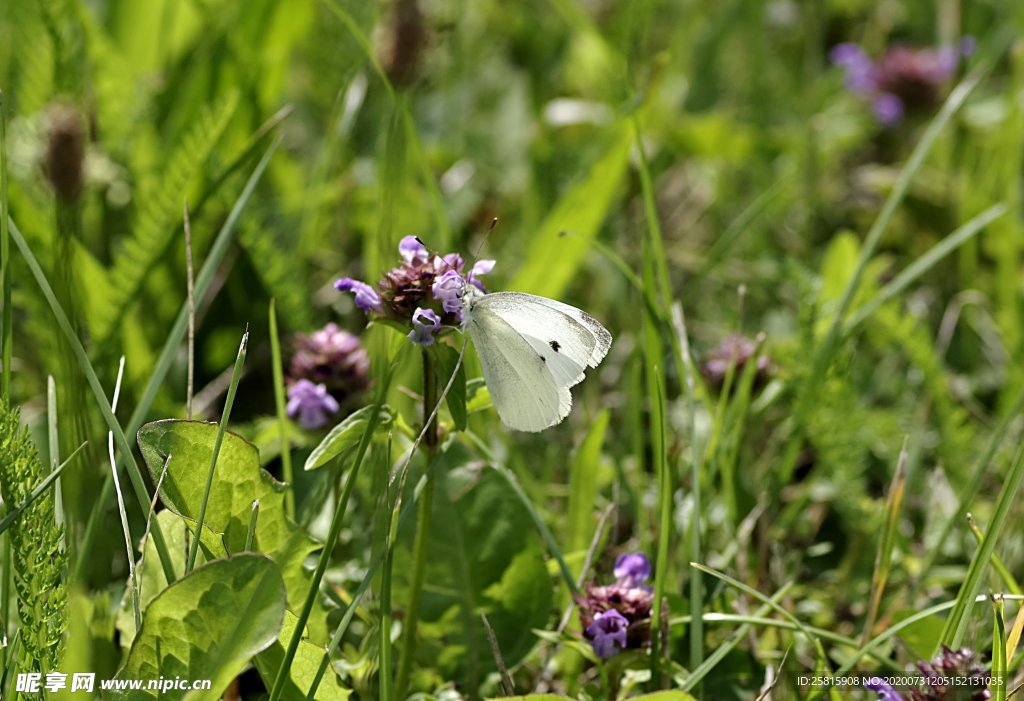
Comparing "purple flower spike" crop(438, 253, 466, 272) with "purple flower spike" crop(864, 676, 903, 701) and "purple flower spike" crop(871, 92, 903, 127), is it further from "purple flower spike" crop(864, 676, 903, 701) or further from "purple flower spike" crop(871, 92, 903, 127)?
"purple flower spike" crop(871, 92, 903, 127)

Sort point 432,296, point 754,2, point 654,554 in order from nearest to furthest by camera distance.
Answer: point 432,296 < point 654,554 < point 754,2

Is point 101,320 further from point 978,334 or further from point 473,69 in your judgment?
point 978,334

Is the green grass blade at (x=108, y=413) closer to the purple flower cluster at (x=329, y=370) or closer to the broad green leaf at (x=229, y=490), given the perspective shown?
the broad green leaf at (x=229, y=490)

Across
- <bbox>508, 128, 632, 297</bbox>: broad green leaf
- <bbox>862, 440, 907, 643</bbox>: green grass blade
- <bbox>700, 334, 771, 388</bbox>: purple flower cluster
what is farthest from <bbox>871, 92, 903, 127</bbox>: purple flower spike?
<bbox>862, 440, 907, 643</bbox>: green grass blade

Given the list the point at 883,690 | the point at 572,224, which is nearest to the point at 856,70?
the point at 572,224

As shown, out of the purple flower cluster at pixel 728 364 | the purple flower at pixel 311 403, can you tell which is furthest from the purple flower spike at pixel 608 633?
the purple flower cluster at pixel 728 364

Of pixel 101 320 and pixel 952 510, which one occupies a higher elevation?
pixel 101 320

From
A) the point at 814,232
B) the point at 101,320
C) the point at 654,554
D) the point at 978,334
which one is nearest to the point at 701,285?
the point at 814,232
